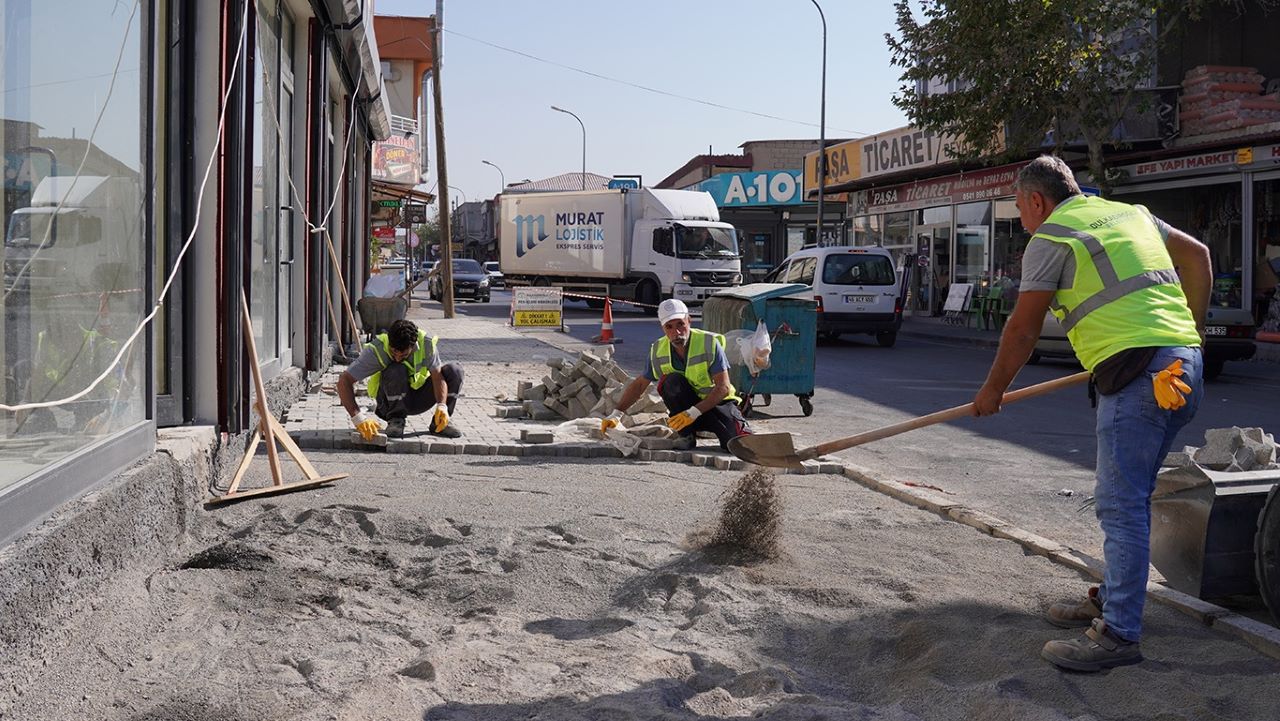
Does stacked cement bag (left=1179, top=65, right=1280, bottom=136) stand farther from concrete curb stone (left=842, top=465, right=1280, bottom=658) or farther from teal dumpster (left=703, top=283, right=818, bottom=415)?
concrete curb stone (left=842, top=465, right=1280, bottom=658)

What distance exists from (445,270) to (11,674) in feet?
91.9

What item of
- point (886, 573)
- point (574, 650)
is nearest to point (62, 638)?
point (574, 650)

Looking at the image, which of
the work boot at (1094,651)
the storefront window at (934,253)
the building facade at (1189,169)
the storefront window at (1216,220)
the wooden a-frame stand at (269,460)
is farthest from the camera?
the storefront window at (934,253)

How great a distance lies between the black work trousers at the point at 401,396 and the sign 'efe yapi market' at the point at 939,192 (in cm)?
2110

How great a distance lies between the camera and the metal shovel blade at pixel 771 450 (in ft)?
19.9

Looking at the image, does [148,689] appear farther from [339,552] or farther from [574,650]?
[339,552]

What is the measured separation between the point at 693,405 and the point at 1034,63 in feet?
49.3

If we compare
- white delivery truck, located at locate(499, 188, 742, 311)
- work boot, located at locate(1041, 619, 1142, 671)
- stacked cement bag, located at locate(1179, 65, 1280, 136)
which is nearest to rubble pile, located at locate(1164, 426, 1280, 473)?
work boot, located at locate(1041, 619, 1142, 671)

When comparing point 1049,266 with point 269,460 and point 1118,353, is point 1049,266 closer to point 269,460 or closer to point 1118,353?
point 1118,353

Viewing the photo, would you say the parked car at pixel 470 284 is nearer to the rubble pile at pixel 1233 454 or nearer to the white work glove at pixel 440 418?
the white work glove at pixel 440 418

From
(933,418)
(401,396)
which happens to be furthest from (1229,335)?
(933,418)

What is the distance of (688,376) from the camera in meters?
9.32

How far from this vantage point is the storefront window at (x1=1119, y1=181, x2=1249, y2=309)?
2191 cm

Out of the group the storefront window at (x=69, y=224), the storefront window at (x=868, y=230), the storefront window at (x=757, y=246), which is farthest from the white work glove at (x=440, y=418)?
the storefront window at (x=757, y=246)
